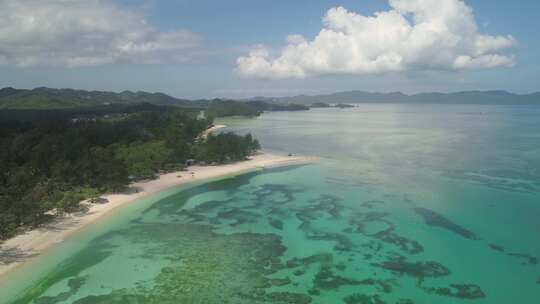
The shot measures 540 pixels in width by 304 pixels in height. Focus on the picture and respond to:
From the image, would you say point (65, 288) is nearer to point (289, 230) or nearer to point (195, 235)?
point (195, 235)

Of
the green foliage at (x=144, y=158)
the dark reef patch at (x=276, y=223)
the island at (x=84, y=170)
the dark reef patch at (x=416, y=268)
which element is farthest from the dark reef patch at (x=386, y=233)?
the green foliage at (x=144, y=158)

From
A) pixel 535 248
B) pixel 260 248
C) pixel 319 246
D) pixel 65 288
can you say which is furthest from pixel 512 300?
pixel 65 288

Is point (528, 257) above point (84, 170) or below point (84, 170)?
below

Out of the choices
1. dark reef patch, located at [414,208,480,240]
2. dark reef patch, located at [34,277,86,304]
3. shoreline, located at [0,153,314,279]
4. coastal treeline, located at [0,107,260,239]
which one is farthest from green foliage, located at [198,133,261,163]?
dark reef patch, located at [34,277,86,304]

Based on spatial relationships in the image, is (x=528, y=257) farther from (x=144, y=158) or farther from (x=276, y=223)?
(x=144, y=158)

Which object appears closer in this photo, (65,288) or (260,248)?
(65,288)

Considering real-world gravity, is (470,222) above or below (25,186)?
below

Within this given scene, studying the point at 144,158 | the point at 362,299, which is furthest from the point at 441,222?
the point at 144,158
